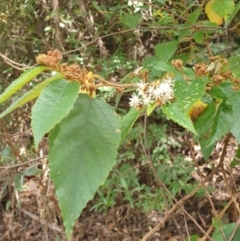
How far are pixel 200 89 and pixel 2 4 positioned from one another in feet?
5.72

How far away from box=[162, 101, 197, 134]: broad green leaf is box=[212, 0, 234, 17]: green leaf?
2.28 feet

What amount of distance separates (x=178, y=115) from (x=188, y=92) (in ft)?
0.22

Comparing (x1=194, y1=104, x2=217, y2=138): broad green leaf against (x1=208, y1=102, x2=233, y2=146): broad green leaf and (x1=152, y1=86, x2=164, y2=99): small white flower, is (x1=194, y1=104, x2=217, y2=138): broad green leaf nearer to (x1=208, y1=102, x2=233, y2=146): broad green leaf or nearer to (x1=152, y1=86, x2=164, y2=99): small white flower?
(x1=208, y1=102, x2=233, y2=146): broad green leaf

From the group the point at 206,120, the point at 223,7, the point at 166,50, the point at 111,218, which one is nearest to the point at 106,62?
the point at 111,218

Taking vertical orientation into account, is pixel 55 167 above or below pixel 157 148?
Answer: above

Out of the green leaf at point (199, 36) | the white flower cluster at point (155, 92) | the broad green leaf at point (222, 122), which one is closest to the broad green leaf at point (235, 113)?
the broad green leaf at point (222, 122)

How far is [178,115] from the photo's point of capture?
0.69 meters

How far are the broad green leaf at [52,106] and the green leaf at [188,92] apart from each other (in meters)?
0.18

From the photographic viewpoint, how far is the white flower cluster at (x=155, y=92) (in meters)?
0.71

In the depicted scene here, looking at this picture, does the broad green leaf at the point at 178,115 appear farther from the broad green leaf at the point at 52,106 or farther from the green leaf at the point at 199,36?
the green leaf at the point at 199,36

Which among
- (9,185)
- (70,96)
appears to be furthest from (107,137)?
(9,185)

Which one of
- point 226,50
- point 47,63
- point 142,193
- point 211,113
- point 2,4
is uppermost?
point 47,63

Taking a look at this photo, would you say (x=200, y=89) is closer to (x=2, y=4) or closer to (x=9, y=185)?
(x=2, y=4)

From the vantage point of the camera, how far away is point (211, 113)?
831 millimetres
